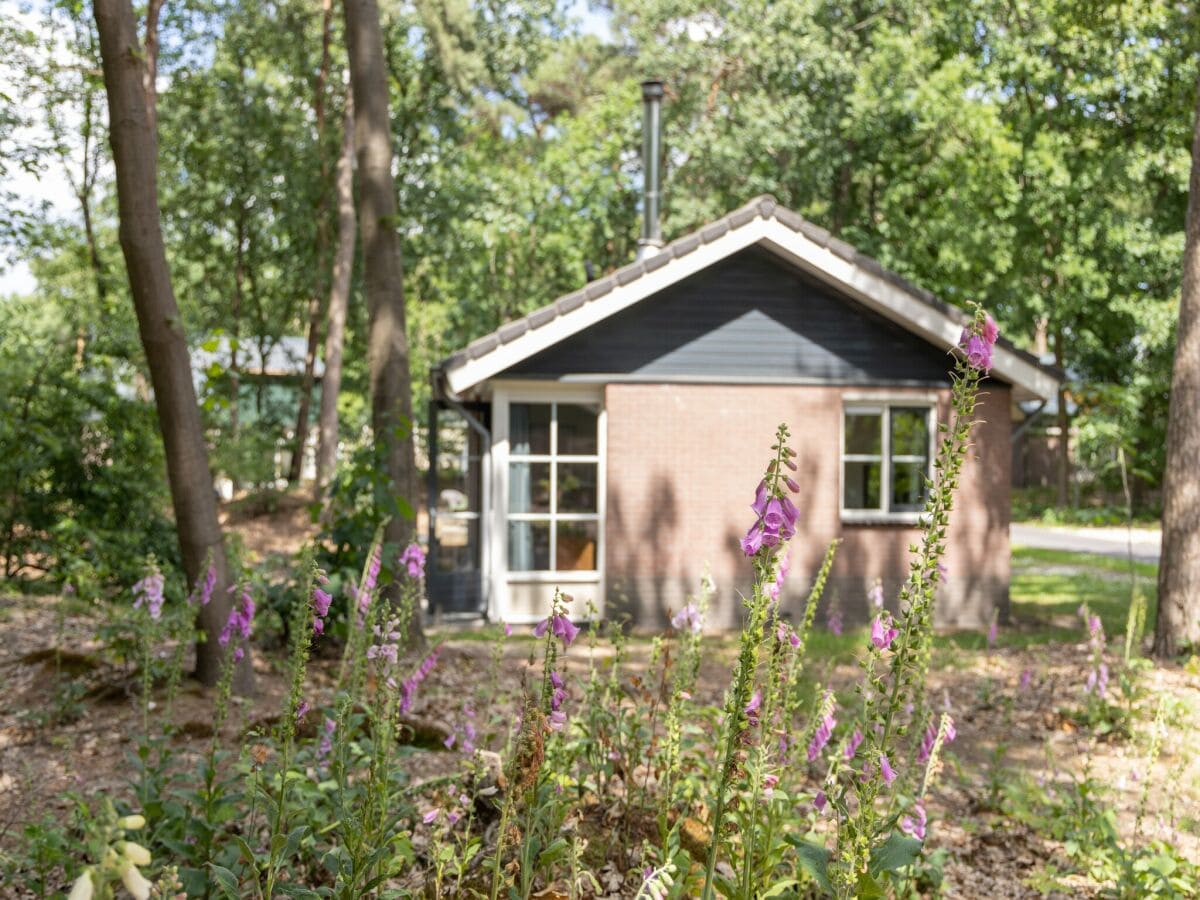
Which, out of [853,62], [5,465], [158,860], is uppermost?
A: [853,62]

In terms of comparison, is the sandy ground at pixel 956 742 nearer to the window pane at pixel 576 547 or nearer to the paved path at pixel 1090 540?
the window pane at pixel 576 547

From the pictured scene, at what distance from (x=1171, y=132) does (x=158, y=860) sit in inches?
1124

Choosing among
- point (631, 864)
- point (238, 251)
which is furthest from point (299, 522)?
point (631, 864)

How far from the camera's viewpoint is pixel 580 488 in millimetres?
13672

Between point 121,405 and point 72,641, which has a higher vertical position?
point 121,405

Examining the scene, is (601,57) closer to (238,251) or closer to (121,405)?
(238,251)

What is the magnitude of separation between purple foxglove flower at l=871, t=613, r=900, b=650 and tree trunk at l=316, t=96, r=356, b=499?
19108mm

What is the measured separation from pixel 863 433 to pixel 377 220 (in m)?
7.05

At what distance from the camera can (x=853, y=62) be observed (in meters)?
26.3

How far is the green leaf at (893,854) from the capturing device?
282 centimetres

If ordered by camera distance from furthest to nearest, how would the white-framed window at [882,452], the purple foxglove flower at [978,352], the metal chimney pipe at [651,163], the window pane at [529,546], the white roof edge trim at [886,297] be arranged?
the metal chimney pipe at [651,163], the white-framed window at [882,452], the window pane at [529,546], the white roof edge trim at [886,297], the purple foxglove flower at [978,352]

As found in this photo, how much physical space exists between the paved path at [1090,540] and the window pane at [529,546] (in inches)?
481

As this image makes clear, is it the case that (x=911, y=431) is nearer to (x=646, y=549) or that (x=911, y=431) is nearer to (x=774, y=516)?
(x=646, y=549)

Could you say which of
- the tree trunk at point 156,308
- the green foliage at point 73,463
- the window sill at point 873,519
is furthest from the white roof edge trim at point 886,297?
the tree trunk at point 156,308
